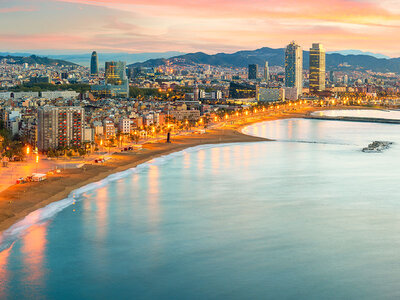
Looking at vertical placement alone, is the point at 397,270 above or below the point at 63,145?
below

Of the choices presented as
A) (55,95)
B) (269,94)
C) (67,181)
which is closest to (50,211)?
(67,181)

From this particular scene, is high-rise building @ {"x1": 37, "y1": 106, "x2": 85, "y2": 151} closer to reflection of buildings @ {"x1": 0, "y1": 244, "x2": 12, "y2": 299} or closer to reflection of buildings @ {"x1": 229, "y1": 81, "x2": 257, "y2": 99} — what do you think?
reflection of buildings @ {"x1": 0, "y1": 244, "x2": 12, "y2": 299}

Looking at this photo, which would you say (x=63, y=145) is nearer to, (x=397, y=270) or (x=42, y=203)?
(x=42, y=203)

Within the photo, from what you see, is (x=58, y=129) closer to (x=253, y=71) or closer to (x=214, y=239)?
(x=214, y=239)

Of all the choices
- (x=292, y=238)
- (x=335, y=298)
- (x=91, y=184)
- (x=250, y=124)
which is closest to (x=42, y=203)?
(x=91, y=184)

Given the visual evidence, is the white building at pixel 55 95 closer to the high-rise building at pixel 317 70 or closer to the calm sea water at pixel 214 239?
the calm sea water at pixel 214 239

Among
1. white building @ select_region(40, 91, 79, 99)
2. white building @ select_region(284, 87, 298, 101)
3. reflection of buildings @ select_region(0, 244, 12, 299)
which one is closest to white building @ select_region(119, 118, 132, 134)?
reflection of buildings @ select_region(0, 244, 12, 299)

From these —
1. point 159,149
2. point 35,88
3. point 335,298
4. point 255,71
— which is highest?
point 255,71
